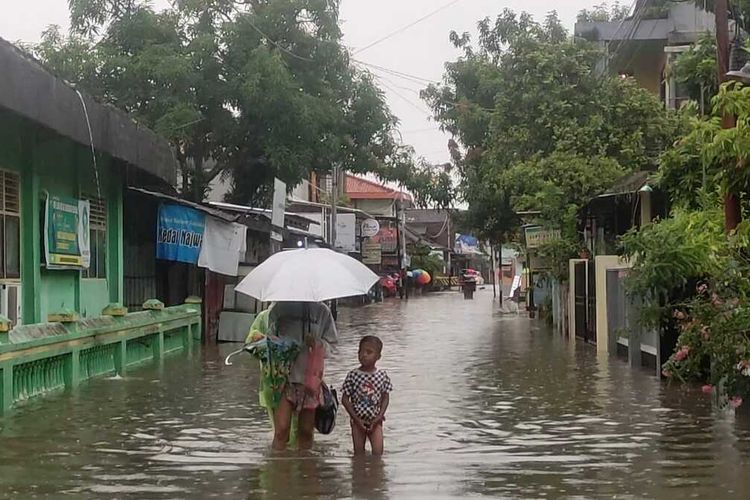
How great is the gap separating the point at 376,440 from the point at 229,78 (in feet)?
59.4

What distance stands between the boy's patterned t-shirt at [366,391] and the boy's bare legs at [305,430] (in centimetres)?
70

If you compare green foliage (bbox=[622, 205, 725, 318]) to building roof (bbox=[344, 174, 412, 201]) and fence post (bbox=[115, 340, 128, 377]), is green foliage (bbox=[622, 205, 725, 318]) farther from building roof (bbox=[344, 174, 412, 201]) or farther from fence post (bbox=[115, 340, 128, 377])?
building roof (bbox=[344, 174, 412, 201])

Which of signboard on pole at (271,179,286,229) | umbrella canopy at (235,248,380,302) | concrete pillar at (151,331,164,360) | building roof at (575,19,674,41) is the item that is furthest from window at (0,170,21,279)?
building roof at (575,19,674,41)

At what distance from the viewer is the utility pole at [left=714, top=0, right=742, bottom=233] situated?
36.9 feet

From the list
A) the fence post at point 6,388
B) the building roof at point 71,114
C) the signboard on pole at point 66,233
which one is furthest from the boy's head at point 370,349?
the signboard on pole at point 66,233

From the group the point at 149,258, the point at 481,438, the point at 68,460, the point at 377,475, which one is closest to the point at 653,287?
the point at 481,438

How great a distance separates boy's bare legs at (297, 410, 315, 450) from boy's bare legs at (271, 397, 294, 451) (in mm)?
113

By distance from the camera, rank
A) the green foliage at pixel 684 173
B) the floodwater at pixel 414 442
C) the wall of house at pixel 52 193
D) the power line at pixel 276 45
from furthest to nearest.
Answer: the power line at pixel 276 45
the wall of house at pixel 52 193
the green foliage at pixel 684 173
the floodwater at pixel 414 442

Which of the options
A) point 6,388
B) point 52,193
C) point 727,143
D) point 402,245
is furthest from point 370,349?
point 402,245

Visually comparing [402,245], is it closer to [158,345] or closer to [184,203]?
[184,203]

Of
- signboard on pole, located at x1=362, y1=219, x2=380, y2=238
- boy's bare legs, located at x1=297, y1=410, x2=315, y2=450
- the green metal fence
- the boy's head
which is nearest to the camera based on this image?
the boy's head

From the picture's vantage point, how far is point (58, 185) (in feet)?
55.0

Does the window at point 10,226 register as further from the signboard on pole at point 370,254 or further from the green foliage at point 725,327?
the signboard on pole at point 370,254

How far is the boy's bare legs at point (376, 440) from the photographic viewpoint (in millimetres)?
8984
